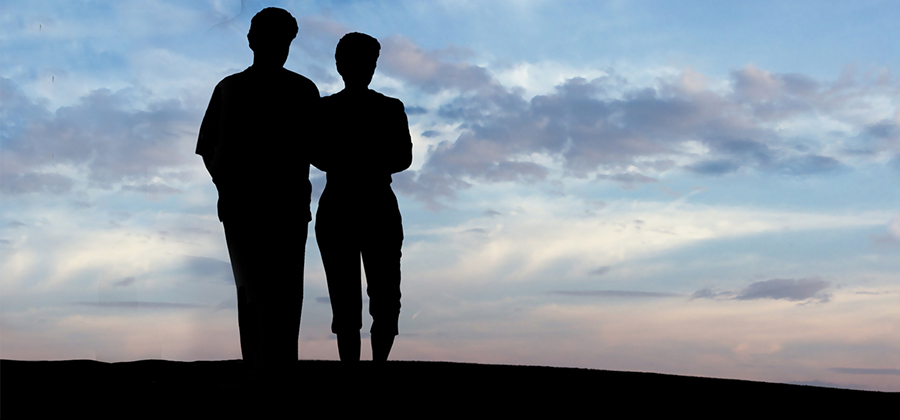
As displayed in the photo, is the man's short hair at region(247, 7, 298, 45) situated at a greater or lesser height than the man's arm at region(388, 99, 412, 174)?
greater

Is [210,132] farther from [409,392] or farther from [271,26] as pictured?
[409,392]

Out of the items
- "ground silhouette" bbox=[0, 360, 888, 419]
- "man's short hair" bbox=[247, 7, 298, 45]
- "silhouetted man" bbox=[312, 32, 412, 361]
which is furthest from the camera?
"silhouetted man" bbox=[312, 32, 412, 361]

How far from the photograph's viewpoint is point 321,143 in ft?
20.4

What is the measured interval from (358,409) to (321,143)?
2.17 meters

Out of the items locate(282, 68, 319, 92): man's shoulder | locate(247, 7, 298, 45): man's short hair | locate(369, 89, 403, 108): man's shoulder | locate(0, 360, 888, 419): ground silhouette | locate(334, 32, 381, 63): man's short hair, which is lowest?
locate(0, 360, 888, 419): ground silhouette

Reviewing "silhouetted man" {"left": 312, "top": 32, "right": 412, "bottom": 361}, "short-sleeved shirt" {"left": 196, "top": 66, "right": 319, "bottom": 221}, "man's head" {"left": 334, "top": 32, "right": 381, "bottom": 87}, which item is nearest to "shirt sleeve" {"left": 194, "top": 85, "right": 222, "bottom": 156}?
"short-sleeved shirt" {"left": 196, "top": 66, "right": 319, "bottom": 221}

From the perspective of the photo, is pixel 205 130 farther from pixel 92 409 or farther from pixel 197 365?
pixel 197 365

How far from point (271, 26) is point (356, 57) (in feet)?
3.24

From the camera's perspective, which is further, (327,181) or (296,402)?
(327,181)

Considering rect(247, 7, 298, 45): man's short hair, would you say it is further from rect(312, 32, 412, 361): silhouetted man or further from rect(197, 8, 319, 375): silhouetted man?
rect(312, 32, 412, 361): silhouetted man

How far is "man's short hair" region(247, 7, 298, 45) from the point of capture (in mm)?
5508

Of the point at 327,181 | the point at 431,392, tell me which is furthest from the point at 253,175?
the point at 431,392

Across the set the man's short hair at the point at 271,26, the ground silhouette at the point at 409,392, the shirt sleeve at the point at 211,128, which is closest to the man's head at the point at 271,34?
the man's short hair at the point at 271,26

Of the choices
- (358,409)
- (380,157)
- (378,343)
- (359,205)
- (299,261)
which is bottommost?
(358,409)
